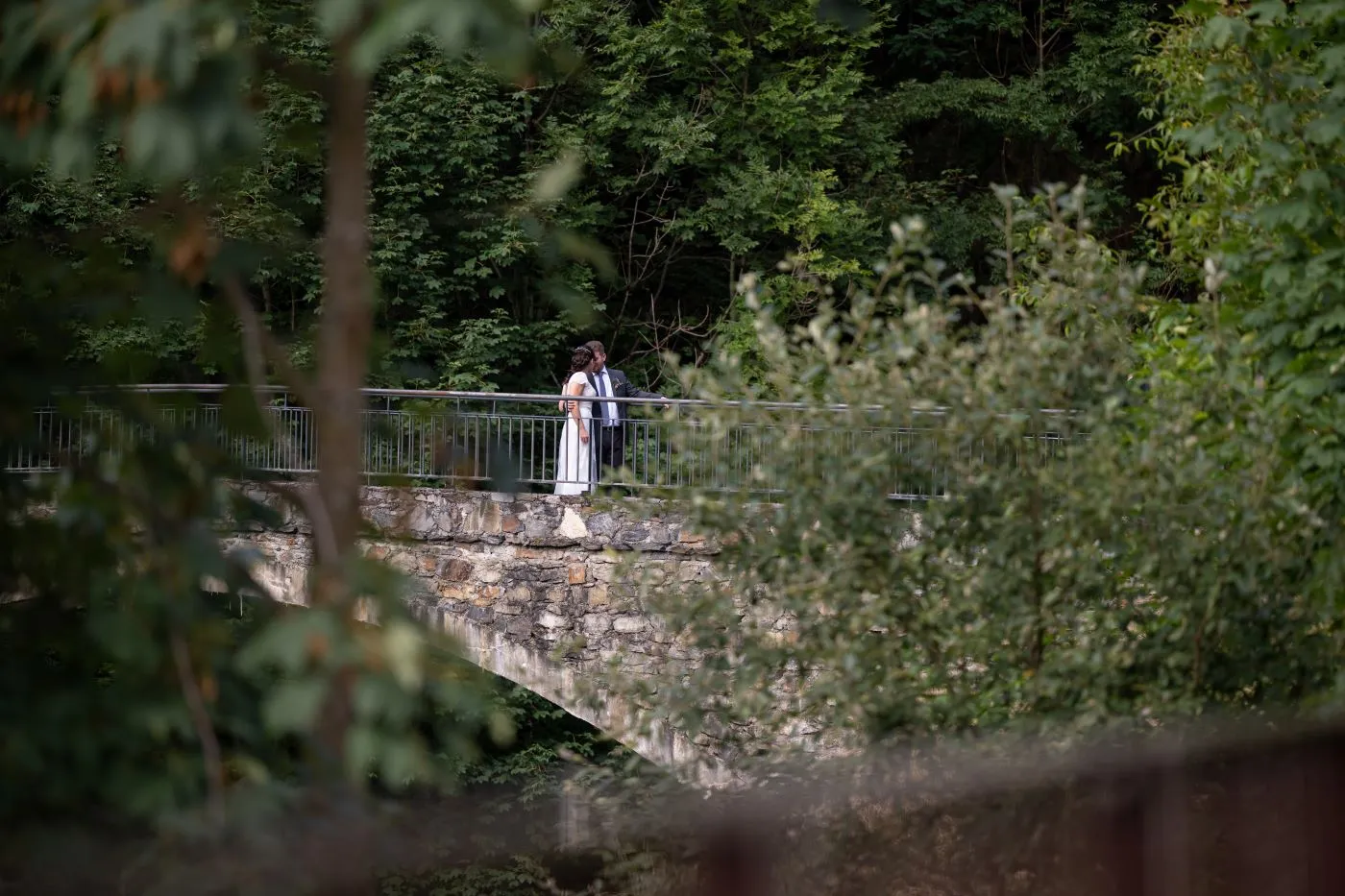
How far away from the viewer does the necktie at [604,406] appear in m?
11.3

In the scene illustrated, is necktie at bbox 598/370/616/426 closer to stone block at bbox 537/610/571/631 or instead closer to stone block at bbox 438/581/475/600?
stone block at bbox 537/610/571/631

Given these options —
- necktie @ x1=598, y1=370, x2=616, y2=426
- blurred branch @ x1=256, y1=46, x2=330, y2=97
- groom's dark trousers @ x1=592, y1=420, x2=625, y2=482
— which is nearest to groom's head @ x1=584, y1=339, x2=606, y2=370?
necktie @ x1=598, y1=370, x2=616, y2=426

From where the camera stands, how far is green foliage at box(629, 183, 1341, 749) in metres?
4.14

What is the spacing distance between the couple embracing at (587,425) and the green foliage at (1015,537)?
6510mm

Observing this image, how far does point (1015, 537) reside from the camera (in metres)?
4.22

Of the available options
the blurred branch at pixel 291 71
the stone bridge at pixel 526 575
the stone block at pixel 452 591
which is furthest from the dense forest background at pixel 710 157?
the blurred branch at pixel 291 71

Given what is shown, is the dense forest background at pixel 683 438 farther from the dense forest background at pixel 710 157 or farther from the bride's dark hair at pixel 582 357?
the dense forest background at pixel 710 157

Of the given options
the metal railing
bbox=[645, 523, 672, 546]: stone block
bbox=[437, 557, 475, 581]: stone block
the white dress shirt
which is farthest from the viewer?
the white dress shirt

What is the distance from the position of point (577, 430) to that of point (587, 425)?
13 centimetres

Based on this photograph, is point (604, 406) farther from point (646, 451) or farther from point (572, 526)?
point (646, 451)

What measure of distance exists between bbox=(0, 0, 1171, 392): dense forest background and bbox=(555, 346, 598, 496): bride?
Answer: 4.30 meters

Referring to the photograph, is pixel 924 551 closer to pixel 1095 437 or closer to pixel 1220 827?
pixel 1095 437

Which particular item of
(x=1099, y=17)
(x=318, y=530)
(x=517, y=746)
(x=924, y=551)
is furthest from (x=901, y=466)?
(x=1099, y=17)

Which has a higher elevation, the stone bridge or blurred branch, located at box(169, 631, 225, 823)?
blurred branch, located at box(169, 631, 225, 823)
